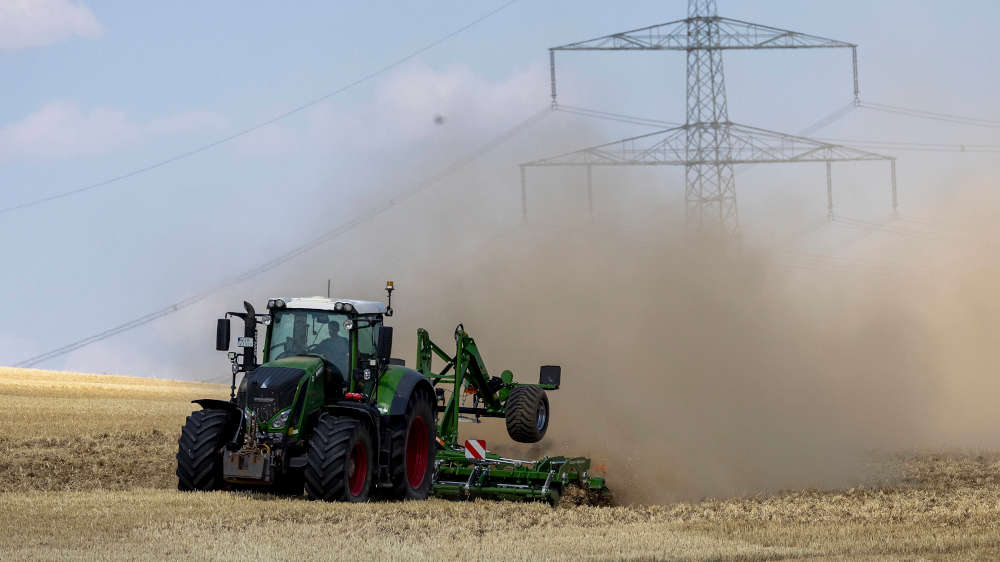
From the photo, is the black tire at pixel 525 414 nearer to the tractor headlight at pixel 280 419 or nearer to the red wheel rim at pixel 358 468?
the red wheel rim at pixel 358 468

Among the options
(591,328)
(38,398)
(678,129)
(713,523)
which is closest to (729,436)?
(591,328)

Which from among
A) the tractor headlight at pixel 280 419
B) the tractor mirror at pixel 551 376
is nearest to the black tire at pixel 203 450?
the tractor headlight at pixel 280 419

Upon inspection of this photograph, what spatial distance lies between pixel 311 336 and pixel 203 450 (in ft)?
7.15

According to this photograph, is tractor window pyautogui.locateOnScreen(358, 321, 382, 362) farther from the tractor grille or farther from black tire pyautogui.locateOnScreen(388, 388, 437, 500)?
the tractor grille

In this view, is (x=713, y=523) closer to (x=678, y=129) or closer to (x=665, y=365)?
(x=665, y=365)

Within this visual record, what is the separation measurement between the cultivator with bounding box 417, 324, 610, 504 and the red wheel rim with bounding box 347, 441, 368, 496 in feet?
5.37

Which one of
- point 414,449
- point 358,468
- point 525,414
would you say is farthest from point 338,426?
point 525,414

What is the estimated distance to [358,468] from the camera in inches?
685

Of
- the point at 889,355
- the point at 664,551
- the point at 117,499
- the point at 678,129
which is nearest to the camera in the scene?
the point at 664,551

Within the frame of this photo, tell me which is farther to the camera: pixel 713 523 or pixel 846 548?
pixel 713 523

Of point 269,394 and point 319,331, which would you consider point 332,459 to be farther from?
point 319,331

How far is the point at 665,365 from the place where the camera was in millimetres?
26078

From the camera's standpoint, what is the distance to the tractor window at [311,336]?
17938mm

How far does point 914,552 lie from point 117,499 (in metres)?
9.68
